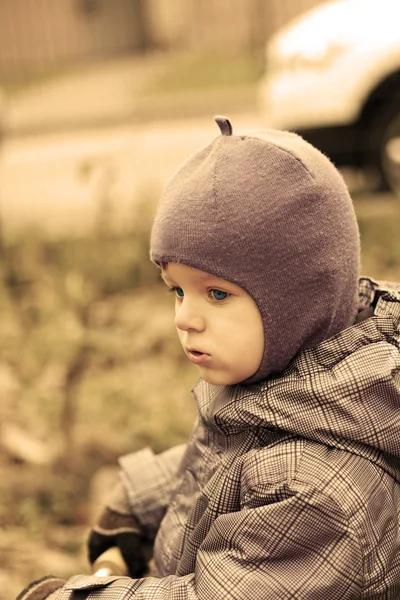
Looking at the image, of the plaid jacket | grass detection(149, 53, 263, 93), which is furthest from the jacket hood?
grass detection(149, 53, 263, 93)

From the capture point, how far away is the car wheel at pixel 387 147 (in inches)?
178

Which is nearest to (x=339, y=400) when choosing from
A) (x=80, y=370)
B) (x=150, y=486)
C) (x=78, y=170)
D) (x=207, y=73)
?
(x=150, y=486)

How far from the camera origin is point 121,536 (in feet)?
6.47

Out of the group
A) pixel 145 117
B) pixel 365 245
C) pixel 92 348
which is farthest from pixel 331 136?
Result: pixel 145 117

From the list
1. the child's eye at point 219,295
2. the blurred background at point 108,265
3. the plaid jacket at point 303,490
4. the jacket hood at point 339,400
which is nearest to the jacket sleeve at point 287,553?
the plaid jacket at point 303,490

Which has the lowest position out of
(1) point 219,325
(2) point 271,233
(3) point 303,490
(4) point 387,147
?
(4) point 387,147

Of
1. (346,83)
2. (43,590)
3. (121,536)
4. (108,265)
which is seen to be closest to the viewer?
(43,590)

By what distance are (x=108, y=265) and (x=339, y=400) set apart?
2963 millimetres

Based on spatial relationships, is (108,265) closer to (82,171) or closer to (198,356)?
(82,171)

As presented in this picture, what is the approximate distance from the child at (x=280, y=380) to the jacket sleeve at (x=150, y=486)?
39 centimetres

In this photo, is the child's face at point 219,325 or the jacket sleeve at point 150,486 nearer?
the child's face at point 219,325

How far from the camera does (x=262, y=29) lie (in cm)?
1336

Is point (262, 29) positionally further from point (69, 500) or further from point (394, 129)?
point (69, 500)

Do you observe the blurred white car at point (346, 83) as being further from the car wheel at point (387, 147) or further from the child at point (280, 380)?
the child at point (280, 380)
